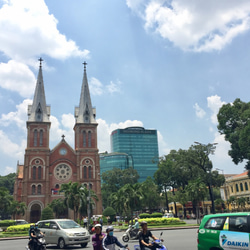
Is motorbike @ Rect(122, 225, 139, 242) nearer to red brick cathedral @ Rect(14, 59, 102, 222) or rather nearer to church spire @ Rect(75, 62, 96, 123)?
red brick cathedral @ Rect(14, 59, 102, 222)

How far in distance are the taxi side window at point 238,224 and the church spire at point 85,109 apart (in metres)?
55.9

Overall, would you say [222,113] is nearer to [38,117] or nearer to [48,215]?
[48,215]

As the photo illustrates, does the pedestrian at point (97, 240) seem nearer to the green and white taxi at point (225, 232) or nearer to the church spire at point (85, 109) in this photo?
the green and white taxi at point (225, 232)

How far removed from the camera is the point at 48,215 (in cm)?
4419

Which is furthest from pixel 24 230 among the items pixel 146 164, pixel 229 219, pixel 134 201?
pixel 146 164

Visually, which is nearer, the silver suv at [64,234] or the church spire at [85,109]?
the silver suv at [64,234]

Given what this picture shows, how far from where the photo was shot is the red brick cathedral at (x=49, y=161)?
179 feet

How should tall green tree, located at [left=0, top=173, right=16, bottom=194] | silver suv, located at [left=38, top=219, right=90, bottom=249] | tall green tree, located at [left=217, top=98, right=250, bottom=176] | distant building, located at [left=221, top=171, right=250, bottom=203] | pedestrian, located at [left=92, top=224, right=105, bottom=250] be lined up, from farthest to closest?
tall green tree, located at [left=0, top=173, right=16, bottom=194] → distant building, located at [left=221, top=171, right=250, bottom=203] → tall green tree, located at [left=217, top=98, right=250, bottom=176] → silver suv, located at [left=38, top=219, right=90, bottom=249] → pedestrian, located at [left=92, top=224, right=105, bottom=250]

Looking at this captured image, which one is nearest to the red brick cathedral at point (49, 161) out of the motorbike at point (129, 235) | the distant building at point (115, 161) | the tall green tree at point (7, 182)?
the tall green tree at point (7, 182)

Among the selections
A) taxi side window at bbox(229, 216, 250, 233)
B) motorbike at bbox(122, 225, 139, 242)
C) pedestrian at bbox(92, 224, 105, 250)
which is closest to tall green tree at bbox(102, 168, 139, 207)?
motorbike at bbox(122, 225, 139, 242)

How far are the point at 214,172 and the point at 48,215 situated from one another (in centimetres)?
3377

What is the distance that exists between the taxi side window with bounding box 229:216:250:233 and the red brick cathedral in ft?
164

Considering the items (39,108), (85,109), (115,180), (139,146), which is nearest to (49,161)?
(39,108)

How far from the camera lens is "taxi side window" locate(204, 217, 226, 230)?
329 inches
